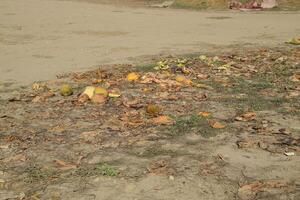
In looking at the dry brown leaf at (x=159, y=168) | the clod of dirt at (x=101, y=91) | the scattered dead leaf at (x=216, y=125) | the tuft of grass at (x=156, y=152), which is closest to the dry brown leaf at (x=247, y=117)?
the scattered dead leaf at (x=216, y=125)

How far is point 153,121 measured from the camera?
7121mm

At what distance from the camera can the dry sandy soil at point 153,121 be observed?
16.7ft

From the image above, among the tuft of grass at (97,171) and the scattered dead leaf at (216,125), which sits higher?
the scattered dead leaf at (216,125)

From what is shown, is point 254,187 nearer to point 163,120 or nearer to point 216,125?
point 216,125

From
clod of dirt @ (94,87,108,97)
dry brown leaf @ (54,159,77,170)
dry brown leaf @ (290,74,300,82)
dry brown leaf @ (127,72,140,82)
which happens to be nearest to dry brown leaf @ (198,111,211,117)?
clod of dirt @ (94,87,108,97)

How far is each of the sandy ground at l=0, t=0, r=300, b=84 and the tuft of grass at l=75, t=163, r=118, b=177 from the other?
5469mm

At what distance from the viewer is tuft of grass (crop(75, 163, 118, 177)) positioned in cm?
530

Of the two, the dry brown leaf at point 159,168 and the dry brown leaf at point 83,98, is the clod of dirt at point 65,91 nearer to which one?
the dry brown leaf at point 83,98


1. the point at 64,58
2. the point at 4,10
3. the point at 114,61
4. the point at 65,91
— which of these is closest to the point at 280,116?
the point at 65,91

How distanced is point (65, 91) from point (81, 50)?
5154 mm

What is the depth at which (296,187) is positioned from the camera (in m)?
4.91

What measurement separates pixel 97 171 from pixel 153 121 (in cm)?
193

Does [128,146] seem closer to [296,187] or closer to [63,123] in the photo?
[63,123]

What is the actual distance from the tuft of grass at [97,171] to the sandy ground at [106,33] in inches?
215
